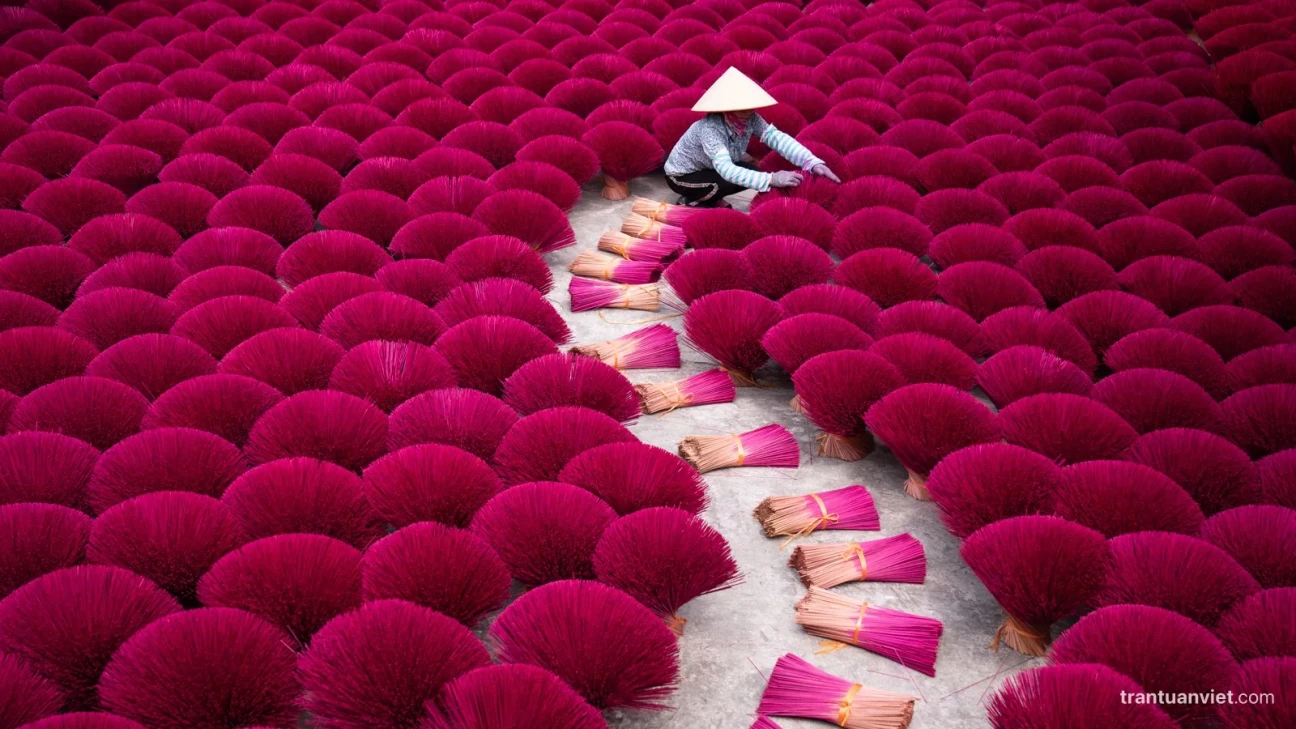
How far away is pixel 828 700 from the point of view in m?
2.10

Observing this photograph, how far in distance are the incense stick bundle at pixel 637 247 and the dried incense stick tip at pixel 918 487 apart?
1.39m

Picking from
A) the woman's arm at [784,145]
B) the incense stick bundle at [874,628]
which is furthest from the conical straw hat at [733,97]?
the incense stick bundle at [874,628]

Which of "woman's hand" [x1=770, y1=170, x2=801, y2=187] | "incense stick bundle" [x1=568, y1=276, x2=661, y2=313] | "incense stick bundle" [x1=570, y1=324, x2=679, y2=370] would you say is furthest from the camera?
"woman's hand" [x1=770, y1=170, x2=801, y2=187]

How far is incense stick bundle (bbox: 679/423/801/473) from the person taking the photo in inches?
113

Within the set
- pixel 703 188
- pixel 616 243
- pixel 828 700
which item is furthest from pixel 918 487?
pixel 703 188

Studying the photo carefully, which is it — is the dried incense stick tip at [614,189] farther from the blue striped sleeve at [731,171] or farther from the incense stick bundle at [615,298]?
the incense stick bundle at [615,298]

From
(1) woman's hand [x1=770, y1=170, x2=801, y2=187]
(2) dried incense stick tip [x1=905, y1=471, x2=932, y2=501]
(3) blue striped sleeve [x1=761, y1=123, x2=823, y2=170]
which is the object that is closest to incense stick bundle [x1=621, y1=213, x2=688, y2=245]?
(1) woman's hand [x1=770, y1=170, x2=801, y2=187]

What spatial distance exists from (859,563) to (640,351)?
3.60 feet

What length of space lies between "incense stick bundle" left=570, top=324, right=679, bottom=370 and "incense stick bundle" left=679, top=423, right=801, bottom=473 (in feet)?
1.50

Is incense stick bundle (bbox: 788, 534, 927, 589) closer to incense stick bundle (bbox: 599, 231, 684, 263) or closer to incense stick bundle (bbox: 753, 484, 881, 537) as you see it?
incense stick bundle (bbox: 753, 484, 881, 537)

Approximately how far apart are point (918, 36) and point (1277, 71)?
1.64 metres

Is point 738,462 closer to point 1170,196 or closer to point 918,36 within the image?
point 1170,196

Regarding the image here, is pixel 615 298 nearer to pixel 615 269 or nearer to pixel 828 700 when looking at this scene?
pixel 615 269

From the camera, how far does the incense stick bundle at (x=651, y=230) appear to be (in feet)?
13.0
